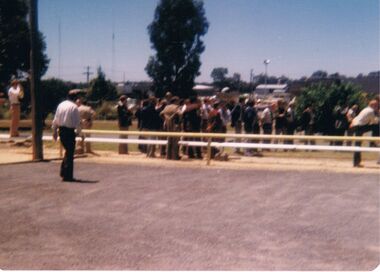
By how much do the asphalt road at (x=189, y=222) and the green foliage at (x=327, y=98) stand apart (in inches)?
362

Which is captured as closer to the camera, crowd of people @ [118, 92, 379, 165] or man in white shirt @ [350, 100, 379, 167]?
man in white shirt @ [350, 100, 379, 167]

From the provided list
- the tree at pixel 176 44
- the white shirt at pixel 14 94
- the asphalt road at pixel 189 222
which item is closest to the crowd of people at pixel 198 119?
the white shirt at pixel 14 94

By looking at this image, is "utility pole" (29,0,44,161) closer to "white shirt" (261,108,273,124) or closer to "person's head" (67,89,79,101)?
"person's head" (67,89,79,101)

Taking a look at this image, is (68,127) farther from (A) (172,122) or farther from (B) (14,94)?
(B) (14,94)

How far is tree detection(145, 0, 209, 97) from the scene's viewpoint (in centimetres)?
2542

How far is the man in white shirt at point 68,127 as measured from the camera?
9773 mm

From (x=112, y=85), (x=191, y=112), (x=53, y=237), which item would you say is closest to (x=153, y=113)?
(x=191, y=112)

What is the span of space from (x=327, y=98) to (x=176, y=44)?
38.6 feet

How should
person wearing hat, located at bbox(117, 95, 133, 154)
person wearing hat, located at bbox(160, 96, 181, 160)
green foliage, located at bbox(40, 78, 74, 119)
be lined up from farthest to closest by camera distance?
green foliage, located at bbox(40, 78, 74, 119) → person wearing hat, located at bbox(117, 95, 133, 154) → person wearing hat, located at bbox(160, 96, 181, 160)

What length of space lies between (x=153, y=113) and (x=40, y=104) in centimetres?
294

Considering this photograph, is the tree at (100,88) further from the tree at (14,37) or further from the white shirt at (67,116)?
the white shirt at (67,116)

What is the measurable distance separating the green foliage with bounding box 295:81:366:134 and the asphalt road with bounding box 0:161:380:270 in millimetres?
9197

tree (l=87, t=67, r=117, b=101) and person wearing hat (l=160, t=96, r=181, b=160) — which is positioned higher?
tree (l=87, t=67, r=117, b=101)

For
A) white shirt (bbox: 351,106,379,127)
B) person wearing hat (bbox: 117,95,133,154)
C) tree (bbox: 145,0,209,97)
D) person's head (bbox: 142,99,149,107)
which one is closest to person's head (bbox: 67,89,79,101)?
person's head (bbox: 142,99,149,107)
